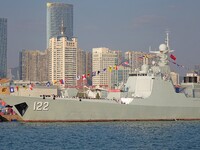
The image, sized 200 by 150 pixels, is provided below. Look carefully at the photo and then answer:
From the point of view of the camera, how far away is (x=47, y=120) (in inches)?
1852

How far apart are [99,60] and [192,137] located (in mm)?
140188

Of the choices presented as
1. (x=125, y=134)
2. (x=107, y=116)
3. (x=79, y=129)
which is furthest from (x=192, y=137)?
(x=107, y=116)

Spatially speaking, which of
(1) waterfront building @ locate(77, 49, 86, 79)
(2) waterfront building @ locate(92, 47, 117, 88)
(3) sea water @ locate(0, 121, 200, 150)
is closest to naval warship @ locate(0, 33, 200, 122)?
(3) sea water @ locate(0, 121, 200, 150)

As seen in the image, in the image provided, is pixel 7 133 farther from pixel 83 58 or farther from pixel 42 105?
pixel 83 58

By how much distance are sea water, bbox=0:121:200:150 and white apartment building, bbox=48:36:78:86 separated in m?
138

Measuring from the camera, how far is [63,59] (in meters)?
183

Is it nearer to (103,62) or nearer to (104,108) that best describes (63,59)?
(103,62)

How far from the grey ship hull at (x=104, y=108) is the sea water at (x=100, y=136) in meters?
1.62

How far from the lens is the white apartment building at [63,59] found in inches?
7229

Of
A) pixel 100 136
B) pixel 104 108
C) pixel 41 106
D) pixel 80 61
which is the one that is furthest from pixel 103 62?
pixel 100 136

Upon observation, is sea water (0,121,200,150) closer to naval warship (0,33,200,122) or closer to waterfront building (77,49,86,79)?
naval warship (0,33,200,122)

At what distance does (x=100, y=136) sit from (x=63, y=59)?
147788 mm

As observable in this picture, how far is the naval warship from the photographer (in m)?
46.8

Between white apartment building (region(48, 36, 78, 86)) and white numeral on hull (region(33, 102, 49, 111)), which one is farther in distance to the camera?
white apartment building (region(48, 36, 78, 86))
